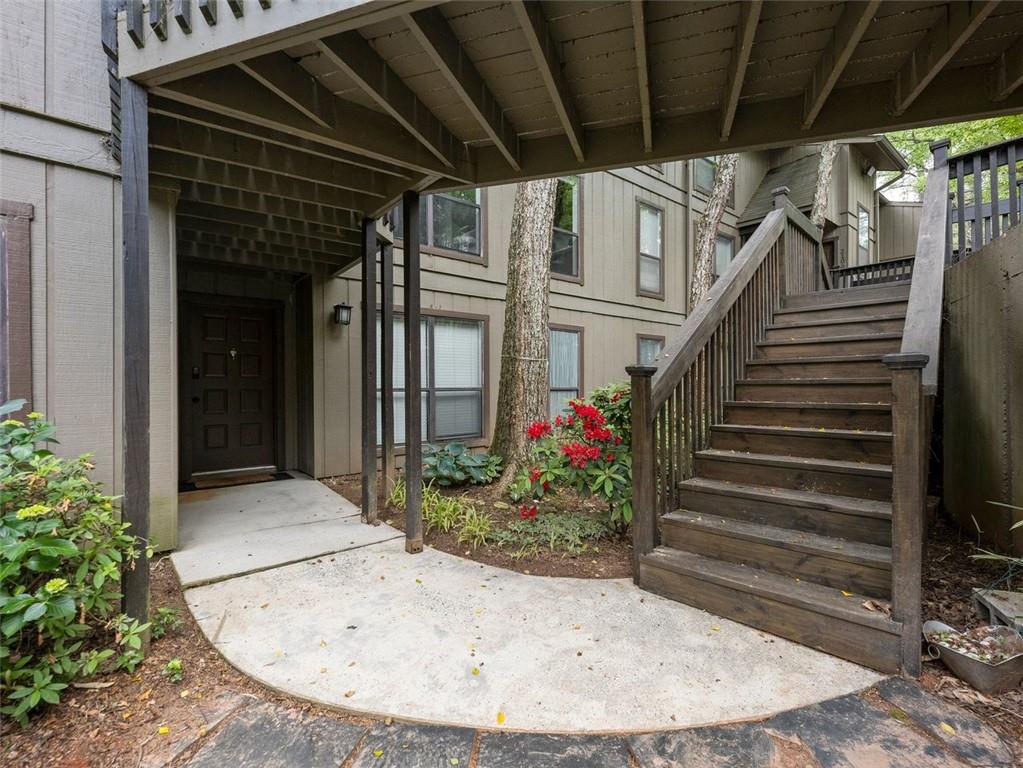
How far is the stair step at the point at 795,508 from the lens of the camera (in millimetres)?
2350

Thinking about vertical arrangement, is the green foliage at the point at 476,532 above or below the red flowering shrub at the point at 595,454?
below

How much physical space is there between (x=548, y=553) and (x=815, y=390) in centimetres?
213

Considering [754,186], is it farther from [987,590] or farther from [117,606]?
[117,606]

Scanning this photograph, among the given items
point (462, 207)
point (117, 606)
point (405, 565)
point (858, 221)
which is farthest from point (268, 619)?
point (858, 221)

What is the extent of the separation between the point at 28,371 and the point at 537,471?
303 cm

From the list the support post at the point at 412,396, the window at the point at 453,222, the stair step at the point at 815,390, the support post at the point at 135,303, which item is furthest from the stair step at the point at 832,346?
the support post at the point at 135,303

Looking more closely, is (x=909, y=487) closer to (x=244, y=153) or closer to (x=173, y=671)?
(x=173, y=671)

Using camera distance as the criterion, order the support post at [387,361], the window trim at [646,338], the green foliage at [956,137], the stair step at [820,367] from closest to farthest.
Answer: the stair step at [820,367] → the support post at [387,361] → the green foliage at [956,137] → the window trim at [646,338]

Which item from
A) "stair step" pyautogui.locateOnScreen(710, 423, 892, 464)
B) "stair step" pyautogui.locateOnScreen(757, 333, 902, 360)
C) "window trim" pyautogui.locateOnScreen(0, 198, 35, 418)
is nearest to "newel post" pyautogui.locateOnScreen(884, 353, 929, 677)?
"stair step" pyautogui.locateOnScreen(710, 423, 892, 464)

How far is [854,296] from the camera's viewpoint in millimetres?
4156

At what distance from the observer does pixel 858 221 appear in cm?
1163

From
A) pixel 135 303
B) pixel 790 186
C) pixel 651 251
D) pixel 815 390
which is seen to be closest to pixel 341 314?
pixel 135 303

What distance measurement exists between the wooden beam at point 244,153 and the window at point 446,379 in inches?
110

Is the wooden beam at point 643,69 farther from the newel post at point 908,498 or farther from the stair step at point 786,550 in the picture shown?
the stair step at point 786,550
